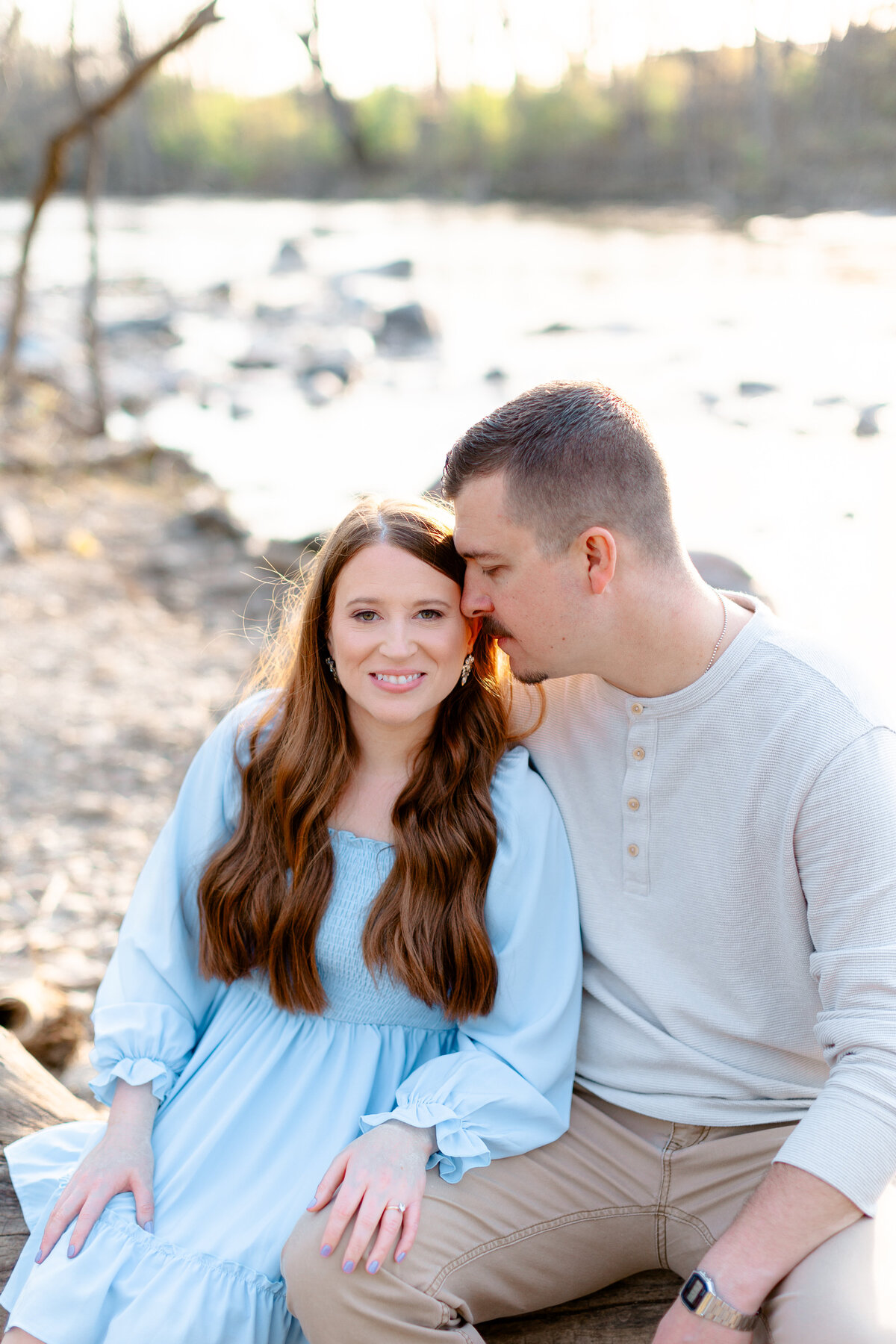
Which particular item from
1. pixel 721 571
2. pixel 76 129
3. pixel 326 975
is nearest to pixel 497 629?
pixel 326 975

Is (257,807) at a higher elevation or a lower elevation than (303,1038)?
higher

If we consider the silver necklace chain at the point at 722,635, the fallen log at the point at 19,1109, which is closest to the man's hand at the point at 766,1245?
the silver necklace chain at the point at 722,635

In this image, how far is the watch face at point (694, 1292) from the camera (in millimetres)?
1592

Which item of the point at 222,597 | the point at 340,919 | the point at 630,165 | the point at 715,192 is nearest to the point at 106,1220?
the point at 340,919

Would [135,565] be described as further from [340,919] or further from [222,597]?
[340,919]

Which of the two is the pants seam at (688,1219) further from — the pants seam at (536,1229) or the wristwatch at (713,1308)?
the wristwatch at (713,1308)

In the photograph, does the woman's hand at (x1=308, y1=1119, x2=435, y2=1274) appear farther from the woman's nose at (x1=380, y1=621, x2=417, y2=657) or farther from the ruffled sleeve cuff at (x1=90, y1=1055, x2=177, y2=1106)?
the woman's nose at (x1=380, y1=621, x2=417, y2=657)

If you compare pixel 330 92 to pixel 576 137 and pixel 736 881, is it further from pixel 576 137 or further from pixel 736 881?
pixel 576 137

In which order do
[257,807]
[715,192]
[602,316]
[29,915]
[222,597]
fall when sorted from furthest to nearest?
[715,192] → [602,316] → [222,597] → [29,915] → [257,807]

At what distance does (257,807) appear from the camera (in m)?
2.11

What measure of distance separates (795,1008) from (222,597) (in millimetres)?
5253

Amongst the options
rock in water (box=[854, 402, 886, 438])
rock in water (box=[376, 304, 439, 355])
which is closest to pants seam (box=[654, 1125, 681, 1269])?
rock in water (box=[854, 402, 886, 438])

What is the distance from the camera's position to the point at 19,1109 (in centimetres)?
225

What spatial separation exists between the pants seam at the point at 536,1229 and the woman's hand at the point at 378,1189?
0.26 feet
